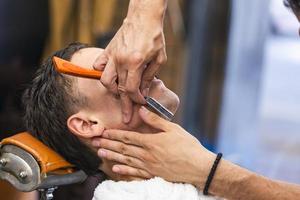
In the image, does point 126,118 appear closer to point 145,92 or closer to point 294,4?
point 145,92

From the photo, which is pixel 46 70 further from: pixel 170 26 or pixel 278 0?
pixel 278 0

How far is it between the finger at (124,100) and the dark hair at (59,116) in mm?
130

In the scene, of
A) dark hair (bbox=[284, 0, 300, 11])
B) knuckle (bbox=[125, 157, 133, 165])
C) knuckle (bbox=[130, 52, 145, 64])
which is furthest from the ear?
dark hair (bbox=[284, 0, 300, 11])

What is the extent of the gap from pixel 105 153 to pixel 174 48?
2559mm

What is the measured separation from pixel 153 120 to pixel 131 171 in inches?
5.9

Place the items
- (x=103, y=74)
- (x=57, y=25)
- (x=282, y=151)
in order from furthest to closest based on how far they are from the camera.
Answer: (x=282, y=151), (x=57, y=25), (x=103, y=74)

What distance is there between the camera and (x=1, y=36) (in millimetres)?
3135

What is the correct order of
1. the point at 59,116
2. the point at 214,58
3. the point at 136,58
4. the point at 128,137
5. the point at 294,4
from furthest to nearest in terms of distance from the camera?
1. the point at 214,58
2. the point at 294,4
3. the point at 59,116
4. the point at 128,137
5. the point at 136,58

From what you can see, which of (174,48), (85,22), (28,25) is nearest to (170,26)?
(174,48)

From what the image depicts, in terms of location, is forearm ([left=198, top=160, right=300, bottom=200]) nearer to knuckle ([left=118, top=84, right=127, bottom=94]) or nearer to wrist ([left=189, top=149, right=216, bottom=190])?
wrist ([left=189, top=149, right=216, bottom=190])

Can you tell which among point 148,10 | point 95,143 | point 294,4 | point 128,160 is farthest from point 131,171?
point 294,4

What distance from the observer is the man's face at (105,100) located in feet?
5.18

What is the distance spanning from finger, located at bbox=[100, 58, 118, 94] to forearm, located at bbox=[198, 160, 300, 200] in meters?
0.35

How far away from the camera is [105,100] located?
159 cm
